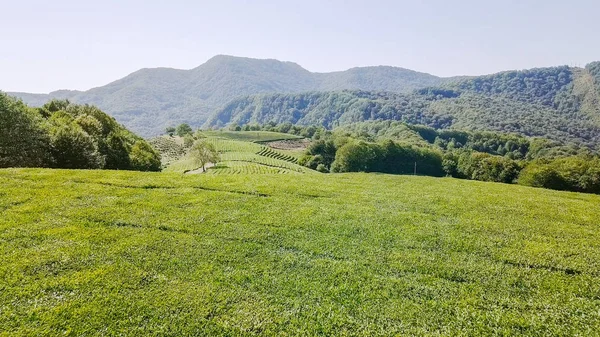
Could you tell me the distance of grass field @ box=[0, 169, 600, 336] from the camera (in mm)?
11586

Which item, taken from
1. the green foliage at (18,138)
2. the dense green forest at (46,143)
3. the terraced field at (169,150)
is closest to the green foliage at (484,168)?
the dense green forest at (46,143)

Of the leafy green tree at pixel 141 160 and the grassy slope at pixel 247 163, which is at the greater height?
the leafy green tree at pixel 141 160

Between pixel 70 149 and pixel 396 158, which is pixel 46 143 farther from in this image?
pixel 396 158

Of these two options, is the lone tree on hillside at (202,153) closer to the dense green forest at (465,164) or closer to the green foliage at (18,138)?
the dense green forest at (465,164)

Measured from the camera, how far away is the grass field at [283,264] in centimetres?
1159

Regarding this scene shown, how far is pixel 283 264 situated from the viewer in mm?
15250

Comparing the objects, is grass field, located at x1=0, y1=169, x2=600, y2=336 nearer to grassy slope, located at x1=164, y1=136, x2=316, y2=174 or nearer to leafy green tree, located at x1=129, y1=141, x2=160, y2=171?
leafy green tree, located at x1=129, y1=141, x2=160, y2=171

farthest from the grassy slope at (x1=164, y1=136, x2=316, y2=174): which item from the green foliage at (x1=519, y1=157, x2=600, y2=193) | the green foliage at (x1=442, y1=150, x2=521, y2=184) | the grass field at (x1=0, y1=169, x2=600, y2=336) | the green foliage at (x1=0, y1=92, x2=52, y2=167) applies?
the grass field at (x1=0, y1=169, x2=600, y2=336)

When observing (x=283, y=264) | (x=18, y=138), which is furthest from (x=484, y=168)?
(x=18, y=138)

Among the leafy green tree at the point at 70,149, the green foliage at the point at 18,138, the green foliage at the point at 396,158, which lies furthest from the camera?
the green foliage at the point at 396,158

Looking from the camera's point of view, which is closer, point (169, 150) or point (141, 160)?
point (141, 160)

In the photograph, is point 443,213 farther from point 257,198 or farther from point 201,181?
point 201,181

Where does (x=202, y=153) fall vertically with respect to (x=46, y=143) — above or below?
below

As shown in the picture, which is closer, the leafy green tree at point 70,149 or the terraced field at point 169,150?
the leafy green tree at point 70,149
